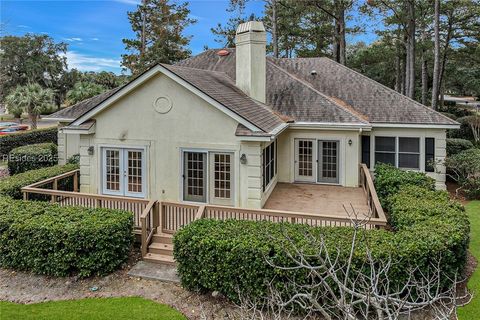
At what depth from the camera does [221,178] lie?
10945 mm

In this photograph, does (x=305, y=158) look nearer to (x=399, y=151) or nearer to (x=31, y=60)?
(x=399, y=151)

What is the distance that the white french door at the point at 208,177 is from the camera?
35.7 ft

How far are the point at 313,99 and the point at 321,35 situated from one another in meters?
19.7

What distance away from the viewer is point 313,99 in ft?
50.8

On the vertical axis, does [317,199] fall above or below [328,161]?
below

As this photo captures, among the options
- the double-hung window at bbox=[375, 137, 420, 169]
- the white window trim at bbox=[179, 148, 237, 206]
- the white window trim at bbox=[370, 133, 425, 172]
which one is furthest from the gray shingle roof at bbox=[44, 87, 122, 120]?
the double-hung window at bbox=[375, 137, 420, 169]

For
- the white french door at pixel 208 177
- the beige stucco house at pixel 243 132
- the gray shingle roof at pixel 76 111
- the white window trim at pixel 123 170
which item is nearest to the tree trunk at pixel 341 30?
the beige stucco house at pixel 243 132

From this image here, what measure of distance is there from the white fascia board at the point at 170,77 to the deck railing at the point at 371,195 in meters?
3.75

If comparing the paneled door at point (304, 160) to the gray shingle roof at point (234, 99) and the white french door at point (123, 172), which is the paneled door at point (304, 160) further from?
the white french door at point (123, 172)

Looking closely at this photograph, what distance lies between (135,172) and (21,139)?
59.6 ft

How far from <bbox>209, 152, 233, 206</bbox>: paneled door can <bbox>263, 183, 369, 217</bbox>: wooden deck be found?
137cm

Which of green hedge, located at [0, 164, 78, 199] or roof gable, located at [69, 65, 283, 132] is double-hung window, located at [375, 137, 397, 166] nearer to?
roof gable, located at [69, 65, 283, 132]

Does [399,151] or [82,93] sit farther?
[82,93]

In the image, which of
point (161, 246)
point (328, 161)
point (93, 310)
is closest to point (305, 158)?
point (328, 161)
